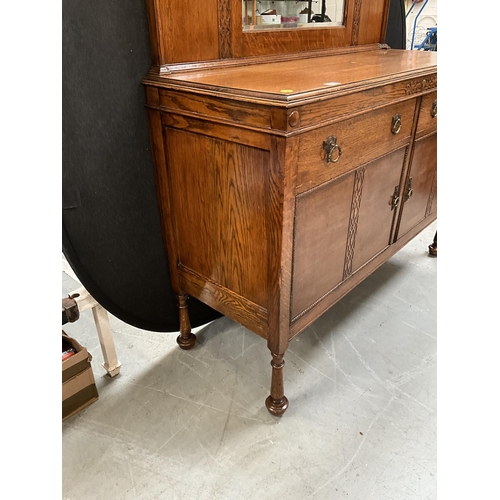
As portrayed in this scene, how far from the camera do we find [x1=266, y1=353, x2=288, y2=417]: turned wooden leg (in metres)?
1.36

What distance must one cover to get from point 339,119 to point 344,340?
1004 mm

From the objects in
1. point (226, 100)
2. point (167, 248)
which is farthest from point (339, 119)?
point (167, 248)

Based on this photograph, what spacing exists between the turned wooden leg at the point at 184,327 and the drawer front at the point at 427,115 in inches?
42.1

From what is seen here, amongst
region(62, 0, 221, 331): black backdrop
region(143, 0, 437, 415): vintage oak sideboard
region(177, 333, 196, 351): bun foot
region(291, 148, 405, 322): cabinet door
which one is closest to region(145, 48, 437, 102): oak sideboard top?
region(143, 0, 437, 415): vintage oak sideboard

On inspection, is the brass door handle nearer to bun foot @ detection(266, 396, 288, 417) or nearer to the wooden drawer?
the wooden drawer

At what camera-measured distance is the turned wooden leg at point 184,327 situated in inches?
62.0

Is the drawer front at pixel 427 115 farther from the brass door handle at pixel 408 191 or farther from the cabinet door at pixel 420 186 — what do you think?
the brass door handle at pixel 408 191

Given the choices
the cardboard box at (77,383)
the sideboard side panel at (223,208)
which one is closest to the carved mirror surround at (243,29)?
the sideboard side panel at (223,208)

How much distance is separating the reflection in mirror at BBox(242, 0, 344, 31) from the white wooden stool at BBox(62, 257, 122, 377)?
101 cm

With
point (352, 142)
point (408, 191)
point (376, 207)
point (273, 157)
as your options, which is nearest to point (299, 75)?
point (352, 142)

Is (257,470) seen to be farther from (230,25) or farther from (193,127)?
(230,25)

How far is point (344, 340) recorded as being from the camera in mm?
1762

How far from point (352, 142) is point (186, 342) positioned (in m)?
0.99

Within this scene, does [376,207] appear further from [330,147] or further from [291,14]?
[291,14]
